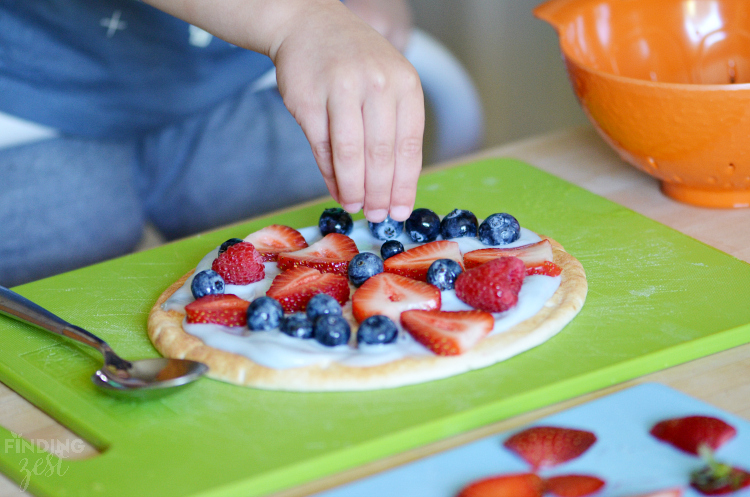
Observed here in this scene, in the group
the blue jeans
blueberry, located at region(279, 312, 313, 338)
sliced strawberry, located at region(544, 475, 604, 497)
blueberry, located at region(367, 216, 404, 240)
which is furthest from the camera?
the blue jeans

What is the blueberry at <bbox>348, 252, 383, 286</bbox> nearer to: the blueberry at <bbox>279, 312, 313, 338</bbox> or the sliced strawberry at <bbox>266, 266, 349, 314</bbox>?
the sliced strawberry at <bbox>266, 266, 349, 314</bbox>

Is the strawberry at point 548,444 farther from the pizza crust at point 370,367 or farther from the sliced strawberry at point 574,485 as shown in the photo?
the pizza crust at point 370,367

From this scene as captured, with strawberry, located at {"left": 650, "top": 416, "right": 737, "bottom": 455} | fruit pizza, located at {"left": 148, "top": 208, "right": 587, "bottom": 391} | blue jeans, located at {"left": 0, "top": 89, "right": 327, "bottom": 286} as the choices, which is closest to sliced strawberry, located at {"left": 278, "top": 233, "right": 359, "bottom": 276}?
fruit pizza, located at {"left": 148, "top": 208, "right": 587, "bottom": 391}

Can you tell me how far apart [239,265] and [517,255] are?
505 mm

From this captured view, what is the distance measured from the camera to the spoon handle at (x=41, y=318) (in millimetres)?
1183

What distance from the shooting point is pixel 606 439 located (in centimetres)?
93

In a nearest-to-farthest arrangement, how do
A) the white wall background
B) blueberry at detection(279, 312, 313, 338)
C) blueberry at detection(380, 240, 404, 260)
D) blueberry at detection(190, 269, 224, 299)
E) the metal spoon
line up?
the metal spoon
blueberry at detection(279, 312, 313, 338)
blueberry at detection(190, 269, 224, 299)
blueberry at detection(380, 240, 404, 260)
the white wall background

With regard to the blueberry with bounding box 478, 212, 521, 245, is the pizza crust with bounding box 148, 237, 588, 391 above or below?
below

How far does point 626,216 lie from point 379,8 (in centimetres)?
107

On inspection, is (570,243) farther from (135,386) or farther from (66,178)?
(66,178)

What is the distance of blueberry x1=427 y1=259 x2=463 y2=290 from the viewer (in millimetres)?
1261

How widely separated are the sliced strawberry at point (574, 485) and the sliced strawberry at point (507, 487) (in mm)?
14

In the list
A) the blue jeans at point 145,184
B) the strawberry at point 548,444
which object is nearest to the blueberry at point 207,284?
the strawberry at point 548,444

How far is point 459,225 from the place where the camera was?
1468mm
